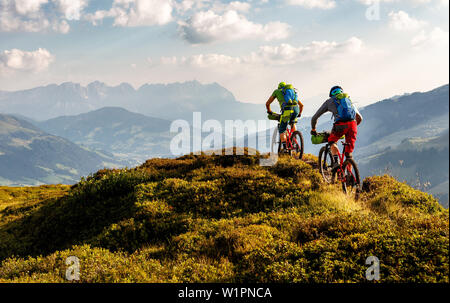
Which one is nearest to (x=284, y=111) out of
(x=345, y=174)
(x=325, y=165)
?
(x=325, y=165)

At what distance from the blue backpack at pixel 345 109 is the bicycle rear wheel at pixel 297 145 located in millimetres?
4465

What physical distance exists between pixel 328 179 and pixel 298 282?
6.53 meters

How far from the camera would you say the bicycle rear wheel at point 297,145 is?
13793 millimetres

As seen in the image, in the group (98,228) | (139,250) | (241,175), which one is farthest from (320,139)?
(98,228)

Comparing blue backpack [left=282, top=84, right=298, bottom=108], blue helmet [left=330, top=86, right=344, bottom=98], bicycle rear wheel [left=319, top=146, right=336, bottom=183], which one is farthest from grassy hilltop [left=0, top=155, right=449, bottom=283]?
blue helmet [left=330, top=86, right=344, bottom=98]

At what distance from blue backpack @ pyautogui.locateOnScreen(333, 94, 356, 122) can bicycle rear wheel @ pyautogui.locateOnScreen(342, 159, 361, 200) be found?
4.76 ft

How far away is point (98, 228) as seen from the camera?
34.0ft

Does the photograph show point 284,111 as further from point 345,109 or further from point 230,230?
point 230,230

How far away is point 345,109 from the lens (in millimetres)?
9164

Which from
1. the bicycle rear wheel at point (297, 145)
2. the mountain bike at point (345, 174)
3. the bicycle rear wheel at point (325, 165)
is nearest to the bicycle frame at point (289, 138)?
the bicycle rear wheel at point (297, 145)

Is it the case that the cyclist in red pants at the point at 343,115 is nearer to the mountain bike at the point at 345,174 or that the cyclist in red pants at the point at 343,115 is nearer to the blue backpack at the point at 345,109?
the blue backpack at the point at 345,109

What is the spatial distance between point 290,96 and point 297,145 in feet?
8.38

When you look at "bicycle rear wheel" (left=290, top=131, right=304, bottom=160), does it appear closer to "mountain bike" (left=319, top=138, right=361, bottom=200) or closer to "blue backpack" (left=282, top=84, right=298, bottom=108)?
"blue backpack" (left=282, top=84, right=298, bottom=108)
